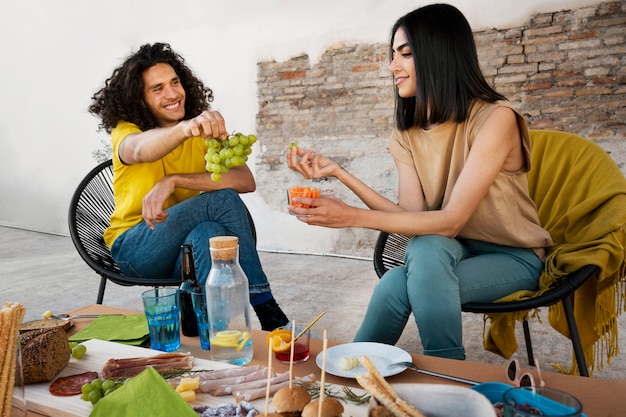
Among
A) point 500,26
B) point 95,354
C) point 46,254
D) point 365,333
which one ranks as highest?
point 500,26

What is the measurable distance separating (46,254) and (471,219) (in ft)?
13.9

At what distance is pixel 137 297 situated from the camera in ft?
11.0

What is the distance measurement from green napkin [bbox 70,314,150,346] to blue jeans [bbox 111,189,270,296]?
1.58 feet

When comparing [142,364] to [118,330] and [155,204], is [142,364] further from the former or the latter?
[155,204]

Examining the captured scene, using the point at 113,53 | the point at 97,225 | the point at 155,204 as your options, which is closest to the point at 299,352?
the point at 155,204

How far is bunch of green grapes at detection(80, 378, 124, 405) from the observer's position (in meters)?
0.96

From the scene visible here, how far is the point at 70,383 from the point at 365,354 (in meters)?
0.58

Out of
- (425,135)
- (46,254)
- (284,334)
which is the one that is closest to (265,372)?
(284,334)

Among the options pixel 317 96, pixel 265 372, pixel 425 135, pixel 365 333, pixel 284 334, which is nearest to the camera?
pixel 265 372

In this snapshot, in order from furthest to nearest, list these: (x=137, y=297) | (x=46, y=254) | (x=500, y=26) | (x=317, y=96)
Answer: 1. (x=46, y=254)
2. (x=317, y=96)
3. (x=500, y=26)
4. (x=137, y=297)

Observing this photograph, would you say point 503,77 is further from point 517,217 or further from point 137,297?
point 137,297

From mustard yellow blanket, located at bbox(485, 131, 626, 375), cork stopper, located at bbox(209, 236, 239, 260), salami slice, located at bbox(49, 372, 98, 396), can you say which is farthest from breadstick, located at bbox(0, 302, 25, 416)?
mustard yellow blanket, located at bbox(485, 131, 626, 375)

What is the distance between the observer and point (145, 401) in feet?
2.79

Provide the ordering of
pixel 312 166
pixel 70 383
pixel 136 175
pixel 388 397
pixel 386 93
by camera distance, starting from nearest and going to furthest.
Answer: pixel 388 397 → pixel 70 383 → pixel 312 166 → pixel 136 175 → pixel 386 93
